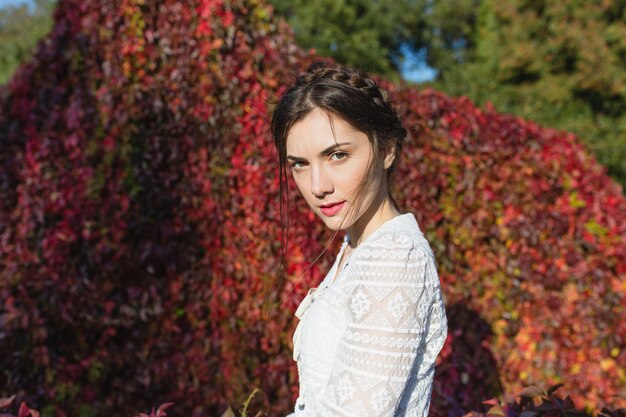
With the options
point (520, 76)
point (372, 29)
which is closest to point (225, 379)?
point (520, 76)

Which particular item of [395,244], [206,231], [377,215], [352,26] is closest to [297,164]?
[377,215]

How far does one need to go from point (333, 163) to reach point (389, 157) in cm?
22

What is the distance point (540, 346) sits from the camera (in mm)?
3342

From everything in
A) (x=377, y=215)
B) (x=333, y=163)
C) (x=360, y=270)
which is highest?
(x=333, y=163)

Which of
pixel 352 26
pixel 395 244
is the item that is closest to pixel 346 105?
pixel 395 244

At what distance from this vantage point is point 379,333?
1146 millimetres

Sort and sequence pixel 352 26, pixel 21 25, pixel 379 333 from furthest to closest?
1. pixel 21 25
2. pixel 352 26
3. pixel 379 333

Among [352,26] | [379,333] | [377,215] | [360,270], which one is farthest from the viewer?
[352,26]

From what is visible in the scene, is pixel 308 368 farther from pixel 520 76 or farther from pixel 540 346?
pixel 520 76

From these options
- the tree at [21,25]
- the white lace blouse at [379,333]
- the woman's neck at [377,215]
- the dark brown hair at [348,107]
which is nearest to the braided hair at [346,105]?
the dark brown hair at [348,107]

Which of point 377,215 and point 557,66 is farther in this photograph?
point 557,66

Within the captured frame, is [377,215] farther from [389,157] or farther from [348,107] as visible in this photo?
[348,107]

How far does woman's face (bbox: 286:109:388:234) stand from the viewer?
140cm

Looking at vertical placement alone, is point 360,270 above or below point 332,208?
below
